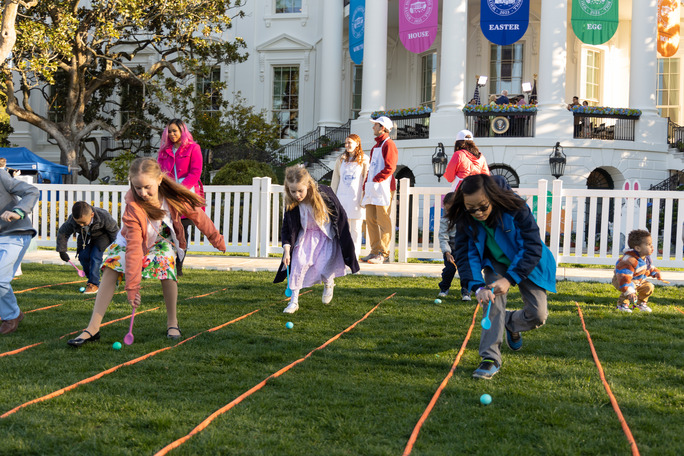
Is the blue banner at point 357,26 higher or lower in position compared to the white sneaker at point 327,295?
higher

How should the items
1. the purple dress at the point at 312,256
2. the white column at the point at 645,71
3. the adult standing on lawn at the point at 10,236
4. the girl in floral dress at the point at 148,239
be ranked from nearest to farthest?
Answer: the girl in floral dress at the point at 148,239 → the adult standing on lawn at the point at 10,236 → the purple dress at the point at 312,256 → the white column at the point at 645,71

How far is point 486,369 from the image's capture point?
4.45 meters

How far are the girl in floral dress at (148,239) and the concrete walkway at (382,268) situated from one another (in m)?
4.64

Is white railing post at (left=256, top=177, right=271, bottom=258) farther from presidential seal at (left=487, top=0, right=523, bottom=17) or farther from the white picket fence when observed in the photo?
presidential seal at (left=487, top=0, right=523, bottom=17)

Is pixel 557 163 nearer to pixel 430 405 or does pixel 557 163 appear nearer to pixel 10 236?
pixel 10 236

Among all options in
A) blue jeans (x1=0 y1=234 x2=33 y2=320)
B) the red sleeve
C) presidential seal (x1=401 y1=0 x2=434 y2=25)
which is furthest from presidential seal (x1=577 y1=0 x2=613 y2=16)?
blue jeans (x1=0 y1=234 x2=33 y2=320)

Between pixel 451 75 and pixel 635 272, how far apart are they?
14.7 metres

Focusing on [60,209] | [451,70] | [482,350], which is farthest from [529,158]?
[482,350]

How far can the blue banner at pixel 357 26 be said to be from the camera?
76.5 ft

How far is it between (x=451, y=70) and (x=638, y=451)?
18.8 meters

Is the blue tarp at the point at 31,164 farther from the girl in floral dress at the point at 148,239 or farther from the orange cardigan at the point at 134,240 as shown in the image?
the orange cardigan at the point at 134,240

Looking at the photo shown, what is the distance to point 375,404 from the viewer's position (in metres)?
3.80

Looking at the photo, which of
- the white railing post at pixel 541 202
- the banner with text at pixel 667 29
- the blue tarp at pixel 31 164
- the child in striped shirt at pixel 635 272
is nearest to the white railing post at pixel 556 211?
the white railing post at pixel 541 202

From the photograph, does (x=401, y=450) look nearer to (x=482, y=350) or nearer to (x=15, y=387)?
(x=482, y=350)
